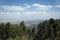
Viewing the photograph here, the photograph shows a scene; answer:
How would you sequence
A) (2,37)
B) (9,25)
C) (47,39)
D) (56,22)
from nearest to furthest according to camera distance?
(47,39) → (56,22) → (2,37) → (9,25)

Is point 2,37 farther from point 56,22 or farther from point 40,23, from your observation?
point 56,22

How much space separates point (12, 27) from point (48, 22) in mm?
2448

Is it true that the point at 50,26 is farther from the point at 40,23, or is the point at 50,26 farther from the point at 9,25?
the point at 9,25

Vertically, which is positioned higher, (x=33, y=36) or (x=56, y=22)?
(x=56, y=22)

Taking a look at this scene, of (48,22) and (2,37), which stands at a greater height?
(48,22)

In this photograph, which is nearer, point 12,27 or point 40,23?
point 40,23

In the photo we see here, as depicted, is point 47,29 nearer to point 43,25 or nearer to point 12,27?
point 43,25

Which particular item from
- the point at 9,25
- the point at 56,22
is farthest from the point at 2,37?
the point at 56,22

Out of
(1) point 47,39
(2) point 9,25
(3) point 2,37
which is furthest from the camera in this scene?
(2) point 9,25

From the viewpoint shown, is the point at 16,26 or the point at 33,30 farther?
the point at 16,26

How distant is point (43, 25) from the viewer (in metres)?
8.81

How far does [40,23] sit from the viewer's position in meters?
8.53

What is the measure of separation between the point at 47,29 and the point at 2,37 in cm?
219

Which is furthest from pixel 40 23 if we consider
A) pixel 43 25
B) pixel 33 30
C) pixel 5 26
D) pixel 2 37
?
pixel 5 26
